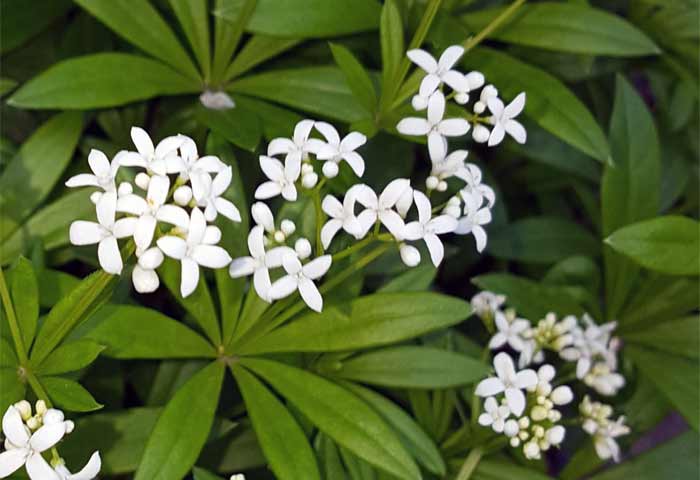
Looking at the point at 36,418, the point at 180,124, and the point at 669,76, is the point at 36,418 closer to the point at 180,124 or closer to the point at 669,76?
the point at 180,124

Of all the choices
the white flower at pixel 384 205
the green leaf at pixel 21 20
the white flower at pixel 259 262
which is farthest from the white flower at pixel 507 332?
the green leaf at pixel 21 20

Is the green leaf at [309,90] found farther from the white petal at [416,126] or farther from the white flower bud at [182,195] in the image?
the white flower bud at [182,195]

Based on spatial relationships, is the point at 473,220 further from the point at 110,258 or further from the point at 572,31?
the point at 572,31

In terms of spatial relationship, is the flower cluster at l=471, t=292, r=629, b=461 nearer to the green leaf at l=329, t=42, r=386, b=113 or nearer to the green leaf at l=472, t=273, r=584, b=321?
the green leaf at l=472, t=273, r=584, b=321

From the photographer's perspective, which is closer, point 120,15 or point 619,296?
point 120,15

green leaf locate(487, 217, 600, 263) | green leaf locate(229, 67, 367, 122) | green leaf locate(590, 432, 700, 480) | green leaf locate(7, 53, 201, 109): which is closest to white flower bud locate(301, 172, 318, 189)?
green leaf locate(229, 67, 367, 122)

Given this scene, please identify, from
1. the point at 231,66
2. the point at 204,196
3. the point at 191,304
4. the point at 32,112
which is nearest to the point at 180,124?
the point at 231,66
